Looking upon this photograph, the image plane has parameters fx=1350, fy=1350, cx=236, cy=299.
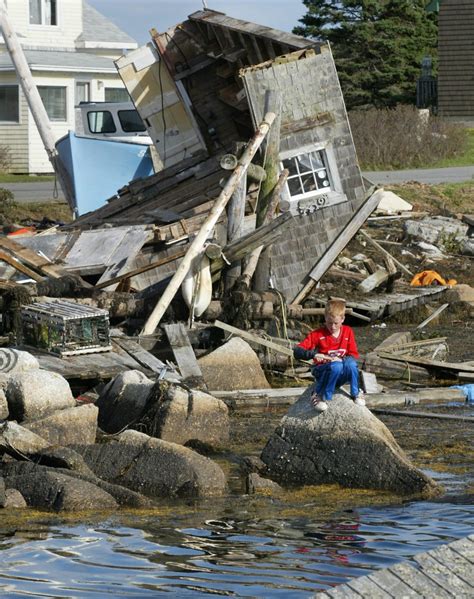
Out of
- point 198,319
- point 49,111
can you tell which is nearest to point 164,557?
point 198,319

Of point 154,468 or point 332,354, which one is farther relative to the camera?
point 154,468

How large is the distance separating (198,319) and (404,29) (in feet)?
113

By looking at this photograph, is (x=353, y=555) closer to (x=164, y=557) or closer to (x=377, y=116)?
(x=164, y=557)

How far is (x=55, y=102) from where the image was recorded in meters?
40.5

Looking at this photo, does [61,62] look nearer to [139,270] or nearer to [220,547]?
[139,270]

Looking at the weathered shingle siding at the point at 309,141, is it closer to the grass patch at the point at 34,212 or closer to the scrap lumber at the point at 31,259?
the scrap lumber at the point at 31,259

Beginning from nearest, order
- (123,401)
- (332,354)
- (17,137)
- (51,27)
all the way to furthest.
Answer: (332,354) < (123,401) < (17,137) < (51,27)

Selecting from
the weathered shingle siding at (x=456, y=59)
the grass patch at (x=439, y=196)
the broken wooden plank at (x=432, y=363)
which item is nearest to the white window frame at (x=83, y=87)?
the weathered shingle siding at (x=456, y=59)

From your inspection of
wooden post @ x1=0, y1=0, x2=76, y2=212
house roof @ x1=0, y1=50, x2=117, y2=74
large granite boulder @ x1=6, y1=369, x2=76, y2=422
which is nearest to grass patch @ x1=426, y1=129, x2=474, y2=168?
house roof @ x1=0, y1=50, x2=117, y2=74

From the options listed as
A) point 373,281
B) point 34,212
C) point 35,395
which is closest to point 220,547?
point 35,395

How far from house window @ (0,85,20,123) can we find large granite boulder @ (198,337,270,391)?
82.0ft

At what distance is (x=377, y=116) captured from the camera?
121 ft

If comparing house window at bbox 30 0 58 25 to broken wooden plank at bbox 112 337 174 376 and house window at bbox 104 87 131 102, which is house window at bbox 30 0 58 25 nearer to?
house window at bbox 104 87 131 102

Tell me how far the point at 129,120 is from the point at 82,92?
30.8 ft
